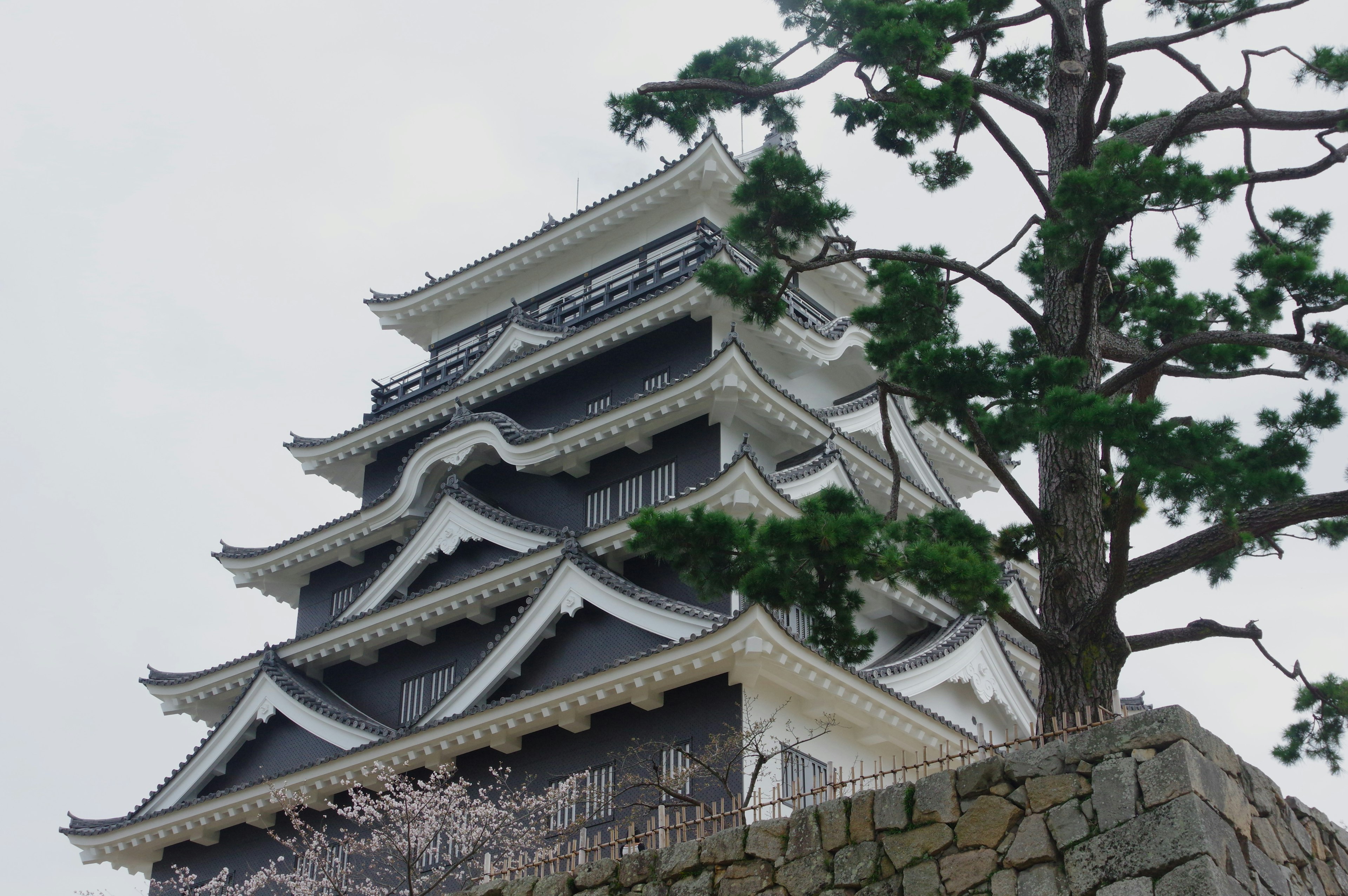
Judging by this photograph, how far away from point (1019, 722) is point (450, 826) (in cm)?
752

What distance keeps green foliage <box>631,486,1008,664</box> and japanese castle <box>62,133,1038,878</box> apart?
340 cm

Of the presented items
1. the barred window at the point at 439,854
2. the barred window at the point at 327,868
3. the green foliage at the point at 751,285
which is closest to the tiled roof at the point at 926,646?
the barred window at the point at 439,854

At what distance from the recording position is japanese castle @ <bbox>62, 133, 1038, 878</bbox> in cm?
1459

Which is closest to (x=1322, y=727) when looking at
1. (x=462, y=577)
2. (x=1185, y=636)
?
(x=1185, y=636)

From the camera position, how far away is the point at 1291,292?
902cm

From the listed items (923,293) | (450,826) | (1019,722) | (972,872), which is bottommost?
(972,872)

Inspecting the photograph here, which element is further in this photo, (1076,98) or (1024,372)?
(1076,98)

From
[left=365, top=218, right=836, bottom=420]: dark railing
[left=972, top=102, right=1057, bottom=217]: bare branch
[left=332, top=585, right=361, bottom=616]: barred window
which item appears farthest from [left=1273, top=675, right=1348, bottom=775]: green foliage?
[left=332, top=585, right=361, bottom=616]: barred window

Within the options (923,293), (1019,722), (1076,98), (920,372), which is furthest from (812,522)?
(1019,722)

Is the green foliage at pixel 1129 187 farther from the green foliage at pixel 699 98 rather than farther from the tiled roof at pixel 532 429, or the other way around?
the tiled roof at pixel 532 429

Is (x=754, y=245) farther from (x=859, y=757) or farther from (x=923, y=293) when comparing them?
(x=859, y=757)

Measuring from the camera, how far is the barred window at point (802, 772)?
13.4 m

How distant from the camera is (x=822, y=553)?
9055 millimetres

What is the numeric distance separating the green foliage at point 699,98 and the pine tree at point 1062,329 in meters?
0.02
